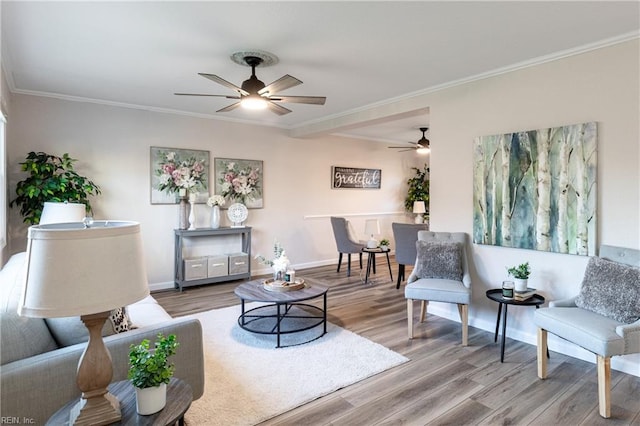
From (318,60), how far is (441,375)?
2.88m

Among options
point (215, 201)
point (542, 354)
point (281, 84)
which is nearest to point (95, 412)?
point (281, 84)

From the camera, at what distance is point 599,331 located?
2266 mm

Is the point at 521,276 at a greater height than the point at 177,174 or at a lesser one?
lesser

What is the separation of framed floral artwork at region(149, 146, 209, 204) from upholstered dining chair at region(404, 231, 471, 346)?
342 centimetres

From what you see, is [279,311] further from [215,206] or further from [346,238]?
[346,238]

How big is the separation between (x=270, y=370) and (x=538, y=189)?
283cm

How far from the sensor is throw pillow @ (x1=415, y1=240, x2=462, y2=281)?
360 centimetres

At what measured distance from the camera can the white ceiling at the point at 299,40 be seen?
7.71ft

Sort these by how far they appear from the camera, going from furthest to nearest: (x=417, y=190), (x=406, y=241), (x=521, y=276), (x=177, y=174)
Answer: (x=417, y=190)
(x=177, y=174)
(x=406, y=241)
(x=521, y=276)

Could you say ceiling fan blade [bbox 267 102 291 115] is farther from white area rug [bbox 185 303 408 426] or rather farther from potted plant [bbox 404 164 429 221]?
potted plant [bbox 404 164 429 221]

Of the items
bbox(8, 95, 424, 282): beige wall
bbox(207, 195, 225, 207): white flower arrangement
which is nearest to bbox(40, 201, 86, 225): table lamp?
bbox(8, 95, 424, 282): beige wall

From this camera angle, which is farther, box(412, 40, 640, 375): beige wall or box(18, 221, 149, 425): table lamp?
box(412, 40, 640, 375): beige wall

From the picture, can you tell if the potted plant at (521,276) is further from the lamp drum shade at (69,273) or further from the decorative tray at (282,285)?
the lamp drum shade at (69,273)

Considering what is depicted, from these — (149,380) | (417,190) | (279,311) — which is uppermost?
(417,190)
